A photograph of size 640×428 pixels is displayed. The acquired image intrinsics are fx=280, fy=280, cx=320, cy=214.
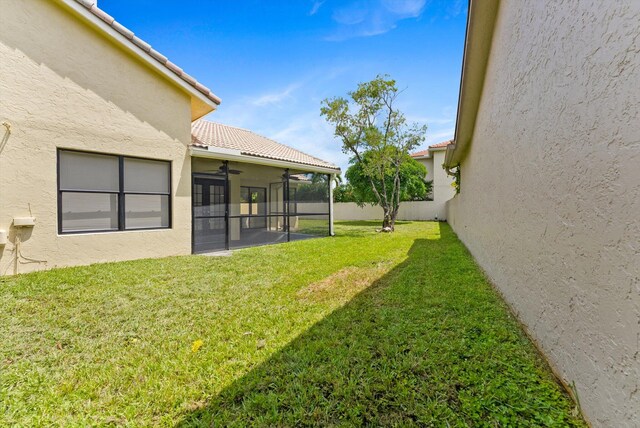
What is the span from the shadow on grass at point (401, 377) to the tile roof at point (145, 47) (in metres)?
7.72

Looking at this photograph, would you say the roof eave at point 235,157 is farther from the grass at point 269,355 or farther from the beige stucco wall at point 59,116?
the grass at point 269,355

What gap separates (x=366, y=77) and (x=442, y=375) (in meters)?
14.0

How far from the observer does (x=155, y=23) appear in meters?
8.91

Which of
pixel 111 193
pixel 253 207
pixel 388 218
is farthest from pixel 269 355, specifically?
pixel 388 218

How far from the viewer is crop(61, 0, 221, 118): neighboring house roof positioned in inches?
254

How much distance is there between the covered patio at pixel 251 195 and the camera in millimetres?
8852

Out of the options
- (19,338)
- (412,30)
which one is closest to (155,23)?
(412,30)

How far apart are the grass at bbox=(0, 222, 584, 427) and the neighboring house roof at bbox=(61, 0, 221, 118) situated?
570 cm

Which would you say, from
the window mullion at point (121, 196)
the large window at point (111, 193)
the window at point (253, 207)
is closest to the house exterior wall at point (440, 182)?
the window at point (253, 207)

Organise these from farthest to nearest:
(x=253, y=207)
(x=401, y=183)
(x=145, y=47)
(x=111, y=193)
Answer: (x=401, y=183) → (x=253, y=207) → (x=145, y=47) → (x=111, y=193)

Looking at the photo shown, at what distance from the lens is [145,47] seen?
7.15 meters

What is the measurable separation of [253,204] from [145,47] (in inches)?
235

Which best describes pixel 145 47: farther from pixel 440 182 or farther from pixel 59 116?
pixel 440 182

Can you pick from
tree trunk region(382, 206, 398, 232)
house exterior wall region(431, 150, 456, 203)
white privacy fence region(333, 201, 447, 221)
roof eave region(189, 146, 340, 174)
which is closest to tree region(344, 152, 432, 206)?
white privacy fence region(333, 201, 447, 221)
